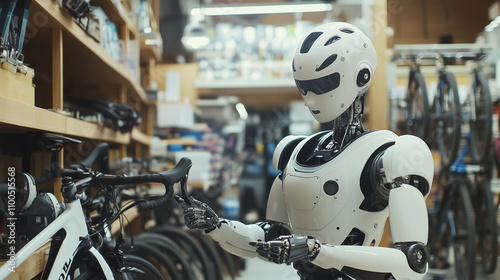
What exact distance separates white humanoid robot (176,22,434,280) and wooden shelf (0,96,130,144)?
49cm

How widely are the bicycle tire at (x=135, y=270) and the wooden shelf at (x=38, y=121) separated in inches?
20.4

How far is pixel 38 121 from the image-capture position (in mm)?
1425

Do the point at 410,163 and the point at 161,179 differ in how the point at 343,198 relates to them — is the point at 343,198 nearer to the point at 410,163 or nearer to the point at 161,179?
the point at 410,163

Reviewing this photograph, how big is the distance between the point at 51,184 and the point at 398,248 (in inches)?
49.5

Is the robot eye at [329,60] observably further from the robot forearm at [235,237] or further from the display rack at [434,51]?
the display rack at [434,51]

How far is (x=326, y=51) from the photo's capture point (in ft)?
4.83

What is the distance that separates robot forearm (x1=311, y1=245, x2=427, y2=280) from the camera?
4.22 ft

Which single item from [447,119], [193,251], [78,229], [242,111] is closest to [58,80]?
[78,229]

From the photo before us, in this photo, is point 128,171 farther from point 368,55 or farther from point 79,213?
point 368,55

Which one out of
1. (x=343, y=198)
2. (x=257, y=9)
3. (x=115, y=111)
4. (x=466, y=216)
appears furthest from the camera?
(x=257, y=9)

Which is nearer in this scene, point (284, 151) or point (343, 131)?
point (343, 131)

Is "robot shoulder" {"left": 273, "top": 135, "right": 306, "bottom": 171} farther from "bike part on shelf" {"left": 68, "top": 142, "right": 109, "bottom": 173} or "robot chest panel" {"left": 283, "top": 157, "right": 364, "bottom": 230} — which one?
"bike part on shelf" {"left": 68, "top": 142, "right": 109, "bottom": 173}

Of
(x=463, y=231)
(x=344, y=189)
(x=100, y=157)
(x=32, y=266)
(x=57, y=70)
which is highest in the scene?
(x=57, y=70)

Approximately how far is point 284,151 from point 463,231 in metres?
2.23
